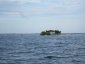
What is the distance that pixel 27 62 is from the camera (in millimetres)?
33844

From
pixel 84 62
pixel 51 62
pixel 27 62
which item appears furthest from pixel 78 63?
pixel 27 62

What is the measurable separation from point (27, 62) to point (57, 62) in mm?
3966

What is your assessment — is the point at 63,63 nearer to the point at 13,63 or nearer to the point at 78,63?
the point at 78,63

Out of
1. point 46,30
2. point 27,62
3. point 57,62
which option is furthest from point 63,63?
point 46,30

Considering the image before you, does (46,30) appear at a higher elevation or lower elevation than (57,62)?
lower

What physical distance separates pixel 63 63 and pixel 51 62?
6.48 feet

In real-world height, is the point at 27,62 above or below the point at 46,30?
above

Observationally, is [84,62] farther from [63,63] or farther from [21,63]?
[21,63]

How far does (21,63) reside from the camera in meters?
32.9

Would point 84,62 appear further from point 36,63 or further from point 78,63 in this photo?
point 36,63

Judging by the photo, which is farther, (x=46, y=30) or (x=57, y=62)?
(x=46, y=30)

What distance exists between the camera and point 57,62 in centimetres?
3375

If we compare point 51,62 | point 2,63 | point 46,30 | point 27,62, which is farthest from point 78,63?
point 46,30

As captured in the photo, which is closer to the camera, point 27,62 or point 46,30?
point 27,62
